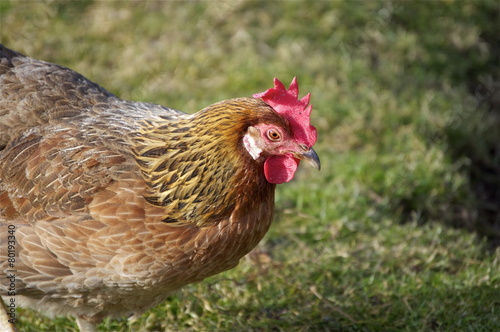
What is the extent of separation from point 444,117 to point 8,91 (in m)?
3.68

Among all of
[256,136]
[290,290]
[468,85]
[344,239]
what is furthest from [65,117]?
[468,85]

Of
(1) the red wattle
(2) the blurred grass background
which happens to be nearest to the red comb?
(1) the red wattle

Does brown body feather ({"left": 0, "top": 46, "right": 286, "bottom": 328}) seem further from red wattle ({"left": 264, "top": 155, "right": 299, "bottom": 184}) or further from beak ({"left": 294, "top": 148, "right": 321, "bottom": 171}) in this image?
beak ({"left": 294, "top": 148, "right": 321, "bottom": 171})

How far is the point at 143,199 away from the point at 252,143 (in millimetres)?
563

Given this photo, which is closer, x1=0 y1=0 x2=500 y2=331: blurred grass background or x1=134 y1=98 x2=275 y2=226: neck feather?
x1=134 y1=98 x2=275 y2=226: neck feather

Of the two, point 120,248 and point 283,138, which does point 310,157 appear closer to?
point 283,138

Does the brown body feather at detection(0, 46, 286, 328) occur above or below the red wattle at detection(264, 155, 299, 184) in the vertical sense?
below

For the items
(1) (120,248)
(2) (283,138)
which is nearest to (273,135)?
(2) (283,138)

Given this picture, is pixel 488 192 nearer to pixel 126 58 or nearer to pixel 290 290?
pixel 290 290

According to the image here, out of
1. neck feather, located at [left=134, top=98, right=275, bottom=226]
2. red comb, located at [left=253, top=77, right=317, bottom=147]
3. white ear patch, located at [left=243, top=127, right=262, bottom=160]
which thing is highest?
red comb, located at [left=253, top=77, right=317, bottom=147]

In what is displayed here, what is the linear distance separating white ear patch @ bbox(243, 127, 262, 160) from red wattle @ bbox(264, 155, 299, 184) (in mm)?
70

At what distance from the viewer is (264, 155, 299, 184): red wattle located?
2962mm

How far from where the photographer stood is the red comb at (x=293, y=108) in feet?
9.73

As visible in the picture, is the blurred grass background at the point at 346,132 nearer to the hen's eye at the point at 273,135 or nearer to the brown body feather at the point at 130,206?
the brown body feather at the point at 130,206
